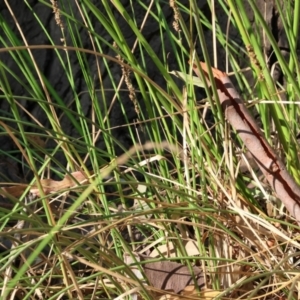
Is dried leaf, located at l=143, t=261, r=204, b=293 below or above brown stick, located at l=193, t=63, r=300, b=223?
below

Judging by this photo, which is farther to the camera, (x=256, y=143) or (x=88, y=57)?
(x=88, y=57)

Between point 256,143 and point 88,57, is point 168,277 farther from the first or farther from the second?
point 88,57

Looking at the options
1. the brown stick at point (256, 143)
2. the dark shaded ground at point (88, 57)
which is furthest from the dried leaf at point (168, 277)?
the dark shaded ground at point (88, 57)

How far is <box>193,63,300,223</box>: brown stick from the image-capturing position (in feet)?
3.11

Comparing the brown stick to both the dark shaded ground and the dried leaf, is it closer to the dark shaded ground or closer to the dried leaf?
the dried leaf

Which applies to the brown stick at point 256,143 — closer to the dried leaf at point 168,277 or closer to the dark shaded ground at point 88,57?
the dried leaf at point 168,277

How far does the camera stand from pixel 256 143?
3.14ft

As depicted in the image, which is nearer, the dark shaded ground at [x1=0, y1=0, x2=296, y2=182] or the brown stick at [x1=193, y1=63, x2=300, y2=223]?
the brown stick at [x1=193, y1=63, x2=300, y2=223]

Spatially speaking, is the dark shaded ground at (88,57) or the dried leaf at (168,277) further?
the dark shaded ground at (88,57)

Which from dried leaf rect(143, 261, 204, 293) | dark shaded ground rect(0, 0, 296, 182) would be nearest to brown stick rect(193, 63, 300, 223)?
dried leaf rect(143, 261, 204, 293)

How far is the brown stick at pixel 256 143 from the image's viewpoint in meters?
0.95

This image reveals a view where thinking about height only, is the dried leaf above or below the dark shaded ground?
below

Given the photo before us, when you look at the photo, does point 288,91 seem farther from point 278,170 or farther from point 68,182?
point 68,182

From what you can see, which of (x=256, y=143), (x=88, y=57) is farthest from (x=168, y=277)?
A: (x=88, y=57)
